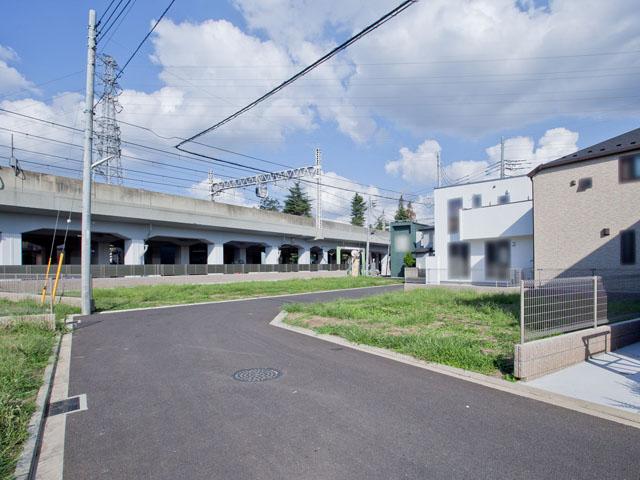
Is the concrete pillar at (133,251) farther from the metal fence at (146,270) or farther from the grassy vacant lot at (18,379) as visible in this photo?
the grassy vacant lot at (18,379)

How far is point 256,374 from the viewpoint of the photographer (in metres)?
6.00

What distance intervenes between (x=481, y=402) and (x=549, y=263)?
13341 millimetres

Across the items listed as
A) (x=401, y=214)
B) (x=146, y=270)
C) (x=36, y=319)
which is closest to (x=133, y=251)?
(x=146, y=270)

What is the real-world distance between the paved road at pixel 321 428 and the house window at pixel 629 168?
12702 mm

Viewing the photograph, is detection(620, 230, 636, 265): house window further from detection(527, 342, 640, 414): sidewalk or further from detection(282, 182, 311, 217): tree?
detection(282, 182, 311, 217): tree

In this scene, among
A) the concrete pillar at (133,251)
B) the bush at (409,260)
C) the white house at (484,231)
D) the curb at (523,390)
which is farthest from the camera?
the bush at (409,260)

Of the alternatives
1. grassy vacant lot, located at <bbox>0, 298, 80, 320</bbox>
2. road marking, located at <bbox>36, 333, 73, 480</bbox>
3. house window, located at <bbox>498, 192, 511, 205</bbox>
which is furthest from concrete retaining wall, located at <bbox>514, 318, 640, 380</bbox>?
house window, located at <bbox>498, 192, 511, 205</bbox>

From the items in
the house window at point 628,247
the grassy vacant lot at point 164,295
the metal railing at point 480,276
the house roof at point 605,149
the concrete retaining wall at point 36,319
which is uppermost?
the house roof at point 605,149

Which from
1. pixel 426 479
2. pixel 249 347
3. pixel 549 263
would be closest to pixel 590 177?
pixel 549 263

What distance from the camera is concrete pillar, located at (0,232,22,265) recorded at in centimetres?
1953

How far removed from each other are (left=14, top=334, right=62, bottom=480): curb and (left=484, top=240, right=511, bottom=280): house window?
1860 cm

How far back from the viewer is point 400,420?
167 inches

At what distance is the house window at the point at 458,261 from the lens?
22169 millimetres

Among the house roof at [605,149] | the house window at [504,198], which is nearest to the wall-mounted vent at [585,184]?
the house roof at [605,149]
